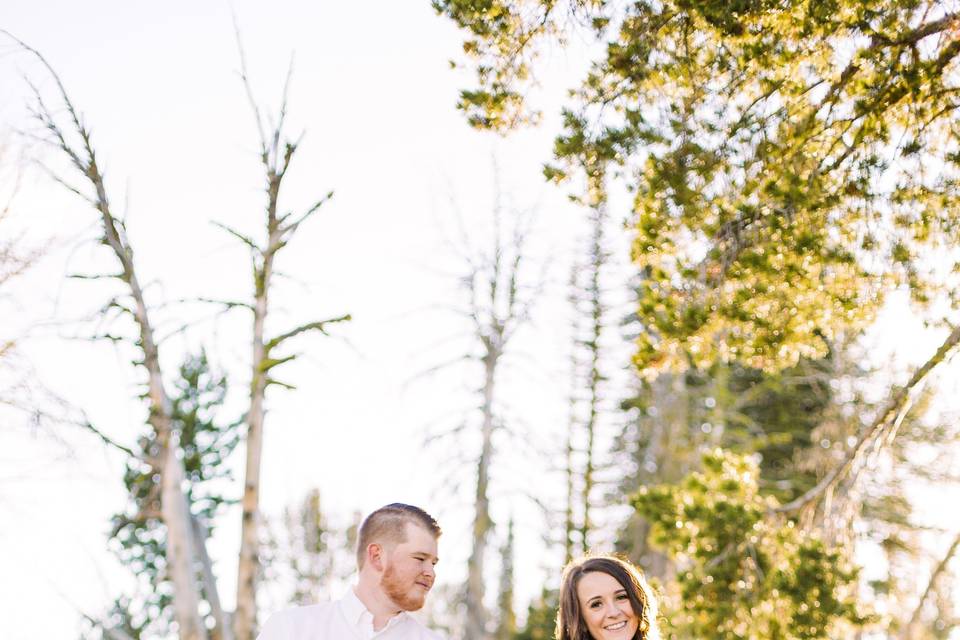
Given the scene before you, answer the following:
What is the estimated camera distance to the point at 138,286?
10.7m

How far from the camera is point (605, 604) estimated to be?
5762mm

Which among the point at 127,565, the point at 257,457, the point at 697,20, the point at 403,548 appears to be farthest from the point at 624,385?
the point at 403,548

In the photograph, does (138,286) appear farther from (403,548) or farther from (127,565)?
(127,565)

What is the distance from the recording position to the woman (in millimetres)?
5730

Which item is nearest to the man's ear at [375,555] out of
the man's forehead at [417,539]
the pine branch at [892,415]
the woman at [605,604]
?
the man's forehead at [417,539]

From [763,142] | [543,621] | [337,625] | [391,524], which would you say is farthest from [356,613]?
[543,621]

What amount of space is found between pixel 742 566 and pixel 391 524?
6.63 m

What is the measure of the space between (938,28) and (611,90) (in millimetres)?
2328

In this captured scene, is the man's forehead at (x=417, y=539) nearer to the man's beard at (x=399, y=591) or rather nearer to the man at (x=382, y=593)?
the man at (x=382, y=593)

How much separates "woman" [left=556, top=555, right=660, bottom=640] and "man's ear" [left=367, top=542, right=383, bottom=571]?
4.22 feet

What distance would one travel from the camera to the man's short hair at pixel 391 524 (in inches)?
201

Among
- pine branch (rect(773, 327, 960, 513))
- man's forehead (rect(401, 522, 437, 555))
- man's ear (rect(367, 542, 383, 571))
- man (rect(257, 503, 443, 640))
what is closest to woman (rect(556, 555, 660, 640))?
man (rect(257, 503, 443, 640))

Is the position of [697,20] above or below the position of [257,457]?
above

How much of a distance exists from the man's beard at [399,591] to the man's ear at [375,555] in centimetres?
5
